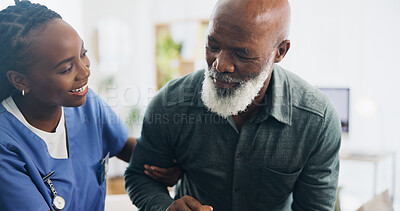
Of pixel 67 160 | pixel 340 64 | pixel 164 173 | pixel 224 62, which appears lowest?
pixel 340 64

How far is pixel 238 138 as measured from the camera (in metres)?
1.02

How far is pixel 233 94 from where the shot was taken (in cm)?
96

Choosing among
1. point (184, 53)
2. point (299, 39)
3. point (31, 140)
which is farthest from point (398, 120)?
point (31, 140)

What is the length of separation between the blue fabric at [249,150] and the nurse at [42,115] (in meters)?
0.20

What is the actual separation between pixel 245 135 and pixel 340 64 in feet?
8.05

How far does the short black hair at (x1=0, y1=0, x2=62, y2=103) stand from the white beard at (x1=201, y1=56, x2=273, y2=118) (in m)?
0.44

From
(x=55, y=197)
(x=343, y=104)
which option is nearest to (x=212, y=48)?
(x=55, y=197)

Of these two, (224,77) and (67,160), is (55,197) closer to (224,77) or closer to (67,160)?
(67,160)

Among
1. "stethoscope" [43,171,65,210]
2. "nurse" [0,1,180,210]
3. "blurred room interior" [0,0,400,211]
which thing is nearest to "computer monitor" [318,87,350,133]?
"blurred room interior" [0,0,400,211]

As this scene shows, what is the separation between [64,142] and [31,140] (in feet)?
0.37

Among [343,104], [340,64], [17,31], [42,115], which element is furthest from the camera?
[340,64]

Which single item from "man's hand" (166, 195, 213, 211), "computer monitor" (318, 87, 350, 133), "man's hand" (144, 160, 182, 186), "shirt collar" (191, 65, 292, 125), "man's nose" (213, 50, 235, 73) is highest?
"man's nose" (213, 50, 235, 73)

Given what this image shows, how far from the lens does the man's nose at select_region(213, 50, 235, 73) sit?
0.87 m

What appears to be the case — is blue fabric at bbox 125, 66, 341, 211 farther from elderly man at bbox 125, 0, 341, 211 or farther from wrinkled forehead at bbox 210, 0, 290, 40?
wrinkled forehead at bbox 210, 0, 290, 40
